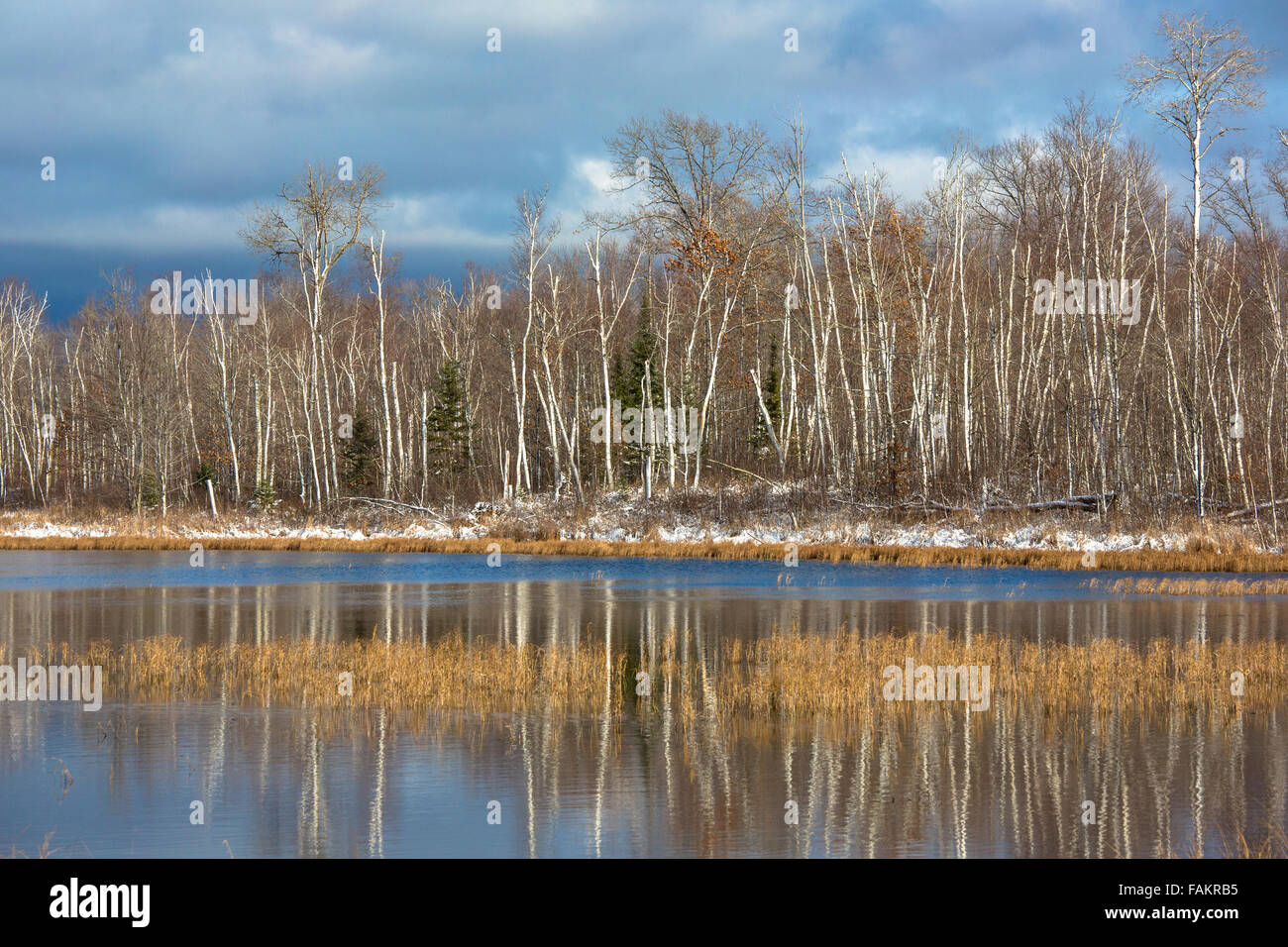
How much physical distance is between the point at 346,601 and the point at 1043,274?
32.8 meters

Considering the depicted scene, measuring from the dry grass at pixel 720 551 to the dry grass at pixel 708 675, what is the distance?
46.2 ft

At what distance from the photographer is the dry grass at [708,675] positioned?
48.9ft

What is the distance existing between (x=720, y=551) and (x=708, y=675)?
74.4 ft

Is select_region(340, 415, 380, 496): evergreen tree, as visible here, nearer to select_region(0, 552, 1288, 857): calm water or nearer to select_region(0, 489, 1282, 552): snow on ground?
select_region(0, 489, 1282, 552): snow on ground

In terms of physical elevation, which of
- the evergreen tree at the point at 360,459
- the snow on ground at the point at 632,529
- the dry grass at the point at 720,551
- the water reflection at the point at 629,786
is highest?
the evergreen tree at the point at 360,459

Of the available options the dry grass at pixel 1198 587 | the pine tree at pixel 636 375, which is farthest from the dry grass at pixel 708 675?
the pine tree at pixel 636 375

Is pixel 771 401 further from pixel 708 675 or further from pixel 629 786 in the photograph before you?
pixel 629 786

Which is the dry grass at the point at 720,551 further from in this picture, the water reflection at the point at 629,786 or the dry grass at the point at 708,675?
the water reflection at the point at 629,786

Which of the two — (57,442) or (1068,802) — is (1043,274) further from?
(57,442)

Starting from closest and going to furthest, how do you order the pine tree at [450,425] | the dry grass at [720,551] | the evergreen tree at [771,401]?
the dry grass at [720,551], the pine tree at [450,425], the evergreen tree at [771,401]

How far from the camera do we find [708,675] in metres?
17.0

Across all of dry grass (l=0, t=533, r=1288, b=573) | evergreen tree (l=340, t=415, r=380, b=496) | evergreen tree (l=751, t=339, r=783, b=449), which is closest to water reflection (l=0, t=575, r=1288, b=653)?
dry grass (l=0, t=533, r=1288, b=573)
